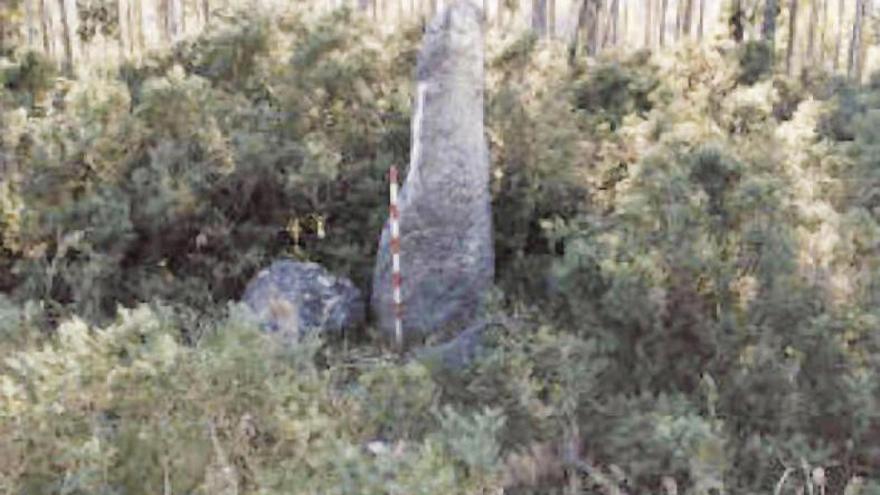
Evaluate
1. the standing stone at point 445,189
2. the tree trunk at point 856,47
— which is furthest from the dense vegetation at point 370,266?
the tree trunk at point 856,47

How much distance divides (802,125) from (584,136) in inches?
85.6

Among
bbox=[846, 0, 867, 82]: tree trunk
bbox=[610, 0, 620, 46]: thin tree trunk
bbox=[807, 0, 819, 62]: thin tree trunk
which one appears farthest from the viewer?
bbox=[610, 0, 620, 46]: thin tree trunk

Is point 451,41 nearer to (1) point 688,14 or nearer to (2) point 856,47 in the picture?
(2) point 856,47

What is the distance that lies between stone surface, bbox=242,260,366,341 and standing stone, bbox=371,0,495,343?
25 cm

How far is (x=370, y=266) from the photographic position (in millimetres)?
7859

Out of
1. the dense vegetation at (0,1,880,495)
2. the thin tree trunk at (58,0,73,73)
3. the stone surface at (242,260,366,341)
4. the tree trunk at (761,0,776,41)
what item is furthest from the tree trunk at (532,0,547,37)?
the stone surface at (242,260,366,341)

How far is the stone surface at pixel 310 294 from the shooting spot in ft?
22.8

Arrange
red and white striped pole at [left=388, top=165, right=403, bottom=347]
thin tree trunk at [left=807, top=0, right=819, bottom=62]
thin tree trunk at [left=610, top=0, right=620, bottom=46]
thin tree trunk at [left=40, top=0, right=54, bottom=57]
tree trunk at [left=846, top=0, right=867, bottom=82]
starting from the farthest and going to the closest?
thin tree trunk at [left=610, top=0, right=620, bottom=46], thin tree trunk at [left=807, top=0, right=819, bottom=62], thin tree trunk at [left=40, top=0, right=54, bottom=57], tree trunk at [left=846, top=0, right=867, bottom=82], red and white striped pole at [left=388, top=165, right=403, bottom=347]

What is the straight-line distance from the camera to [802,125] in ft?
20.3

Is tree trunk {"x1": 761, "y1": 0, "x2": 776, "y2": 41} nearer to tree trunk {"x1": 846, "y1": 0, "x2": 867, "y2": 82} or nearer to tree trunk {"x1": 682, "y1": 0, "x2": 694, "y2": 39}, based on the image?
tree trunk {"x1": 846, "y1": 0, "x2": 867, "y2": 82}

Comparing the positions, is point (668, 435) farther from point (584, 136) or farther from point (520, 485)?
point (584, 136)

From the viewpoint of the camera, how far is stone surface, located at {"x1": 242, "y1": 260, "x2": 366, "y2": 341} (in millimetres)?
6953

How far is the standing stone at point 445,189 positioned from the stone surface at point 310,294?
245 millimetres

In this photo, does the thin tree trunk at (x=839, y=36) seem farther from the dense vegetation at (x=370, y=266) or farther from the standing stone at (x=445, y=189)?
the standing stone at (x=445, y=189)
